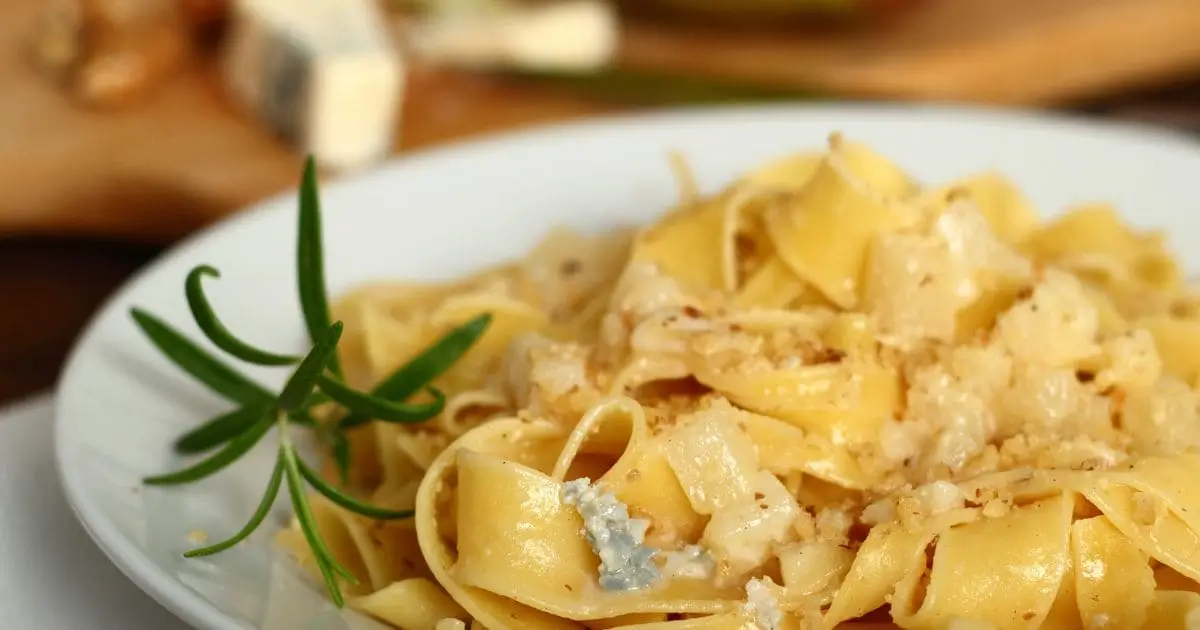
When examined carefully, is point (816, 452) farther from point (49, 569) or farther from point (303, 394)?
point (49, 569)

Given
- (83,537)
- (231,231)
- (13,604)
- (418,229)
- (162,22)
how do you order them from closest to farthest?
1. (13,604)
2. (83,537)
3. (231,231)
4. (418,229)
5. (162,22)

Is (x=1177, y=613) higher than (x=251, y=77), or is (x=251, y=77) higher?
(x=251, y=77)

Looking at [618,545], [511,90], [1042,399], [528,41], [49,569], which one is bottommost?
[49,569]

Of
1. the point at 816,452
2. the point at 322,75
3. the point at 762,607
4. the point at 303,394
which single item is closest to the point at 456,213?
the point at 322,75

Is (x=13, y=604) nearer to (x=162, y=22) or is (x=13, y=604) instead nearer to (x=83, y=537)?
(x=83, y=537)

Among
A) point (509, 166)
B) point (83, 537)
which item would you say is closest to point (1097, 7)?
point (509, 166)
